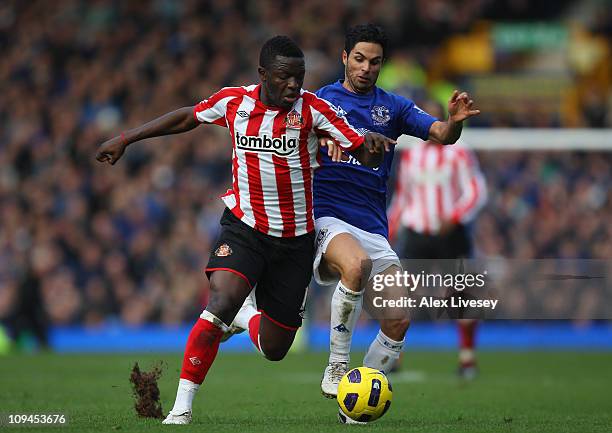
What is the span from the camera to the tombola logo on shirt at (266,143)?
720cm

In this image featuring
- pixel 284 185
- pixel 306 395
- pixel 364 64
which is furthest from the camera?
pixel 306 395

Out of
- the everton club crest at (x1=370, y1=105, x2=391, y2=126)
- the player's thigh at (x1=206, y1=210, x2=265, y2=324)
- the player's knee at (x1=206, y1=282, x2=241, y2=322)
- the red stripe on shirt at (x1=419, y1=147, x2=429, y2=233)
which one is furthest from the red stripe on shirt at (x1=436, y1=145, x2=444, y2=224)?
the player's knee at (x1=206, y1=282, x2=241, y2=322)

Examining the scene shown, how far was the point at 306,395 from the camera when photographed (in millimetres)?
9781

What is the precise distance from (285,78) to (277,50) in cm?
17

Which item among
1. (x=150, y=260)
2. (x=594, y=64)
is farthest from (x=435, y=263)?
(x=594, y=64)

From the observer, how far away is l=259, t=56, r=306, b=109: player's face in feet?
23.0

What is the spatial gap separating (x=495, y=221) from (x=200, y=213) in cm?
460

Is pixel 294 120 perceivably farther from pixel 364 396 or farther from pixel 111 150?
pixel 364 396

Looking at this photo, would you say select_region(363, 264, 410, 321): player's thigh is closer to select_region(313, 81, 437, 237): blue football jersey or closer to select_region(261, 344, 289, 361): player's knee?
select_region(313, 81, 437, 237): blue football jersey

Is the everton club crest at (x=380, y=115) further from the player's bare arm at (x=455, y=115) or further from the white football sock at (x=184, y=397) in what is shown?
the white football sock at (x=184, y=397)

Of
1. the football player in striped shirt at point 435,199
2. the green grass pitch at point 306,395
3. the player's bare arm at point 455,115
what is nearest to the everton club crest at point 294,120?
the player's bare arm at point 455,115

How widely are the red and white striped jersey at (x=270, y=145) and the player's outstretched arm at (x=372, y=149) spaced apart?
62 mm

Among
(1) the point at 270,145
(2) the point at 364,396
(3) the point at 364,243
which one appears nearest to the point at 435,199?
(3) the point at 364,243

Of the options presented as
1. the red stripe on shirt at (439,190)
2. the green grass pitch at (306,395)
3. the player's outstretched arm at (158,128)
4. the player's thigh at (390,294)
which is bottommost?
the green grass pitch at (306,395)
